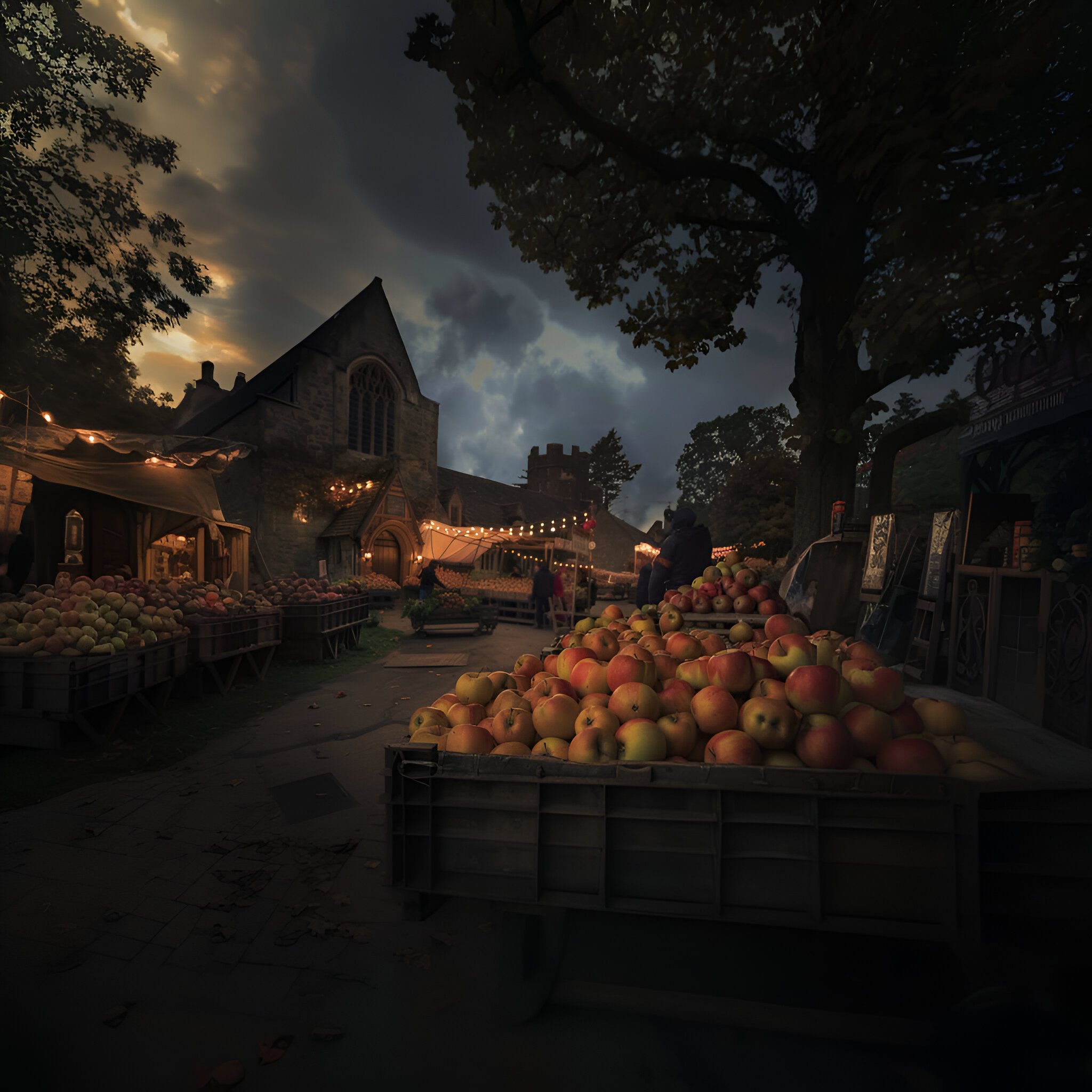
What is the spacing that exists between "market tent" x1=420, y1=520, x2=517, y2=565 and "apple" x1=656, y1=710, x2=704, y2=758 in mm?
18913

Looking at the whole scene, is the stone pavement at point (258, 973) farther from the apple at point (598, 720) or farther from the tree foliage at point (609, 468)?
the tree foliage at point (609, 468)

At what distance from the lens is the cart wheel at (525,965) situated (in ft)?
7.16

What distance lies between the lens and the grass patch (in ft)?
15.4

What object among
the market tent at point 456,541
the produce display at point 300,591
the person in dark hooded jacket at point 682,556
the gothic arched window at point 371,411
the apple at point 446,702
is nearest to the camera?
the apple at point 446,702

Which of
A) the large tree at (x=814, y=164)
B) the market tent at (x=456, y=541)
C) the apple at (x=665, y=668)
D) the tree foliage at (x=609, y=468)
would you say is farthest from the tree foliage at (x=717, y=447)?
the apple at (x=665, y=668)

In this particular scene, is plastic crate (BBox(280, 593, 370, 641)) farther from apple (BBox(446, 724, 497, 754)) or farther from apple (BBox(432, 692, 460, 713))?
apple (BBox(446, 724, 497, 754))

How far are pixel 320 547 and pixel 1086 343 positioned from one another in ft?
76.3

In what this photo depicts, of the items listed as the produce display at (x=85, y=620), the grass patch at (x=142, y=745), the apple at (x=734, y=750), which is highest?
the apple at (x=734, y=750)

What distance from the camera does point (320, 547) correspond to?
22.0m

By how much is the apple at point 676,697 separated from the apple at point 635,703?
0.20 ft

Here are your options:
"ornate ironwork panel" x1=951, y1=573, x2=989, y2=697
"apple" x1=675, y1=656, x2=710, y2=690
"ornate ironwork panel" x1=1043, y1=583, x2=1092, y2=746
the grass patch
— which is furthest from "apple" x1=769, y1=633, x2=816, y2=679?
the grass patch

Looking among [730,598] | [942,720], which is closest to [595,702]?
[942,720]

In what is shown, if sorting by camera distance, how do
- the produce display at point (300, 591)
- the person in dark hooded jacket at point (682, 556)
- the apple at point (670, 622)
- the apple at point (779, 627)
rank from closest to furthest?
the apple at point (779, 627) < the apple at point (670, 622) < the person in dark hooded jacket at point (682, 556) < the produce display at point (300, 591)

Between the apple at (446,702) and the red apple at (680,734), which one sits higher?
the red apple at (680,734)
